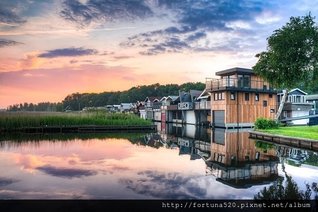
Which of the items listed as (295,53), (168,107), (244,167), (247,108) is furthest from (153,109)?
(244,167)

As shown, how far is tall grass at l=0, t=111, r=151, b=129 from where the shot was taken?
15.8 metres

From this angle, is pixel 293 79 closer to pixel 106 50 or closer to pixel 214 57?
pixel 214 57

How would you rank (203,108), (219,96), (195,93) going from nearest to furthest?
(219,96) → (203,108) → (195,93)

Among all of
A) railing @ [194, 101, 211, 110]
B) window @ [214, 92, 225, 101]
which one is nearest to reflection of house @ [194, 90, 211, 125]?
railing @ [194, 101, 211, 110]

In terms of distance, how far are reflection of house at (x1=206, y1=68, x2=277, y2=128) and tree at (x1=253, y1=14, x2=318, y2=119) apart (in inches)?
109

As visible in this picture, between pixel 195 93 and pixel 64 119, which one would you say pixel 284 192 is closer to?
pixel 64 119

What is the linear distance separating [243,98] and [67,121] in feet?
34.4

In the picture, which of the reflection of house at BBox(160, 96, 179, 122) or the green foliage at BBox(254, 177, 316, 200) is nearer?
the green foliage at BBox(254, 177, 316, 200)

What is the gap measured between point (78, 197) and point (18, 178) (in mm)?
2055

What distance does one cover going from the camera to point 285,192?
15.5ft

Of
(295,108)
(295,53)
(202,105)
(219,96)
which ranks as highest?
(295,53)

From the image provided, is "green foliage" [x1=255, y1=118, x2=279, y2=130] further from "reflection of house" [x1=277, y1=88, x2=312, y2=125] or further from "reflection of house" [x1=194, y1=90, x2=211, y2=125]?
"reflection of house" [x1=194, y1=90, x2=211, y2=125]

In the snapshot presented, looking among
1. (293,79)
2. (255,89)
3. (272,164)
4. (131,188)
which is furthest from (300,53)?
(131,188)

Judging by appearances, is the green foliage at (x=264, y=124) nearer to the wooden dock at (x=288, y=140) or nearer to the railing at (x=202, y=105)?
the wooden dock at (x=288, y=140)
